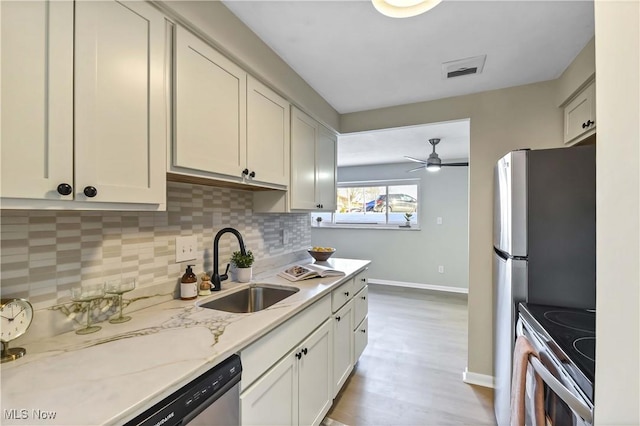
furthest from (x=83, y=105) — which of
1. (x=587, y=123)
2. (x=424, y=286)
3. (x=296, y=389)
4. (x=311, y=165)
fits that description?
(x=424, y=286)

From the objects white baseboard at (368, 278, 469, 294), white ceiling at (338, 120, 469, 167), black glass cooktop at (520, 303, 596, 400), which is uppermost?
white ceiling at (338, 120, 469, 167)

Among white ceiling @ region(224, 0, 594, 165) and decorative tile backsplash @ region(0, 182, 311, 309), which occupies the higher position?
white ceiling @ region(224, 0, 594, 165)

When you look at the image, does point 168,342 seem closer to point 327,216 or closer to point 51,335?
point 51,335

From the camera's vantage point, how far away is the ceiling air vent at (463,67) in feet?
6.04

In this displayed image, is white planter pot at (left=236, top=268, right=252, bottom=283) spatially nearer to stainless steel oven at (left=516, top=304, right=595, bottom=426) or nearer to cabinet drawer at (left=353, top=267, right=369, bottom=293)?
cabinet drawer at (left=353, top=267, right=369, bottom=293)

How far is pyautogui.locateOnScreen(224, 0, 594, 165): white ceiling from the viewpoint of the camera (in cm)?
139

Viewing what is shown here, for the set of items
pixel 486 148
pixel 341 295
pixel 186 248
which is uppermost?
A: pixel 486 148

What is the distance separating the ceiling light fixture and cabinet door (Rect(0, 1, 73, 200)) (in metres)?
1.06

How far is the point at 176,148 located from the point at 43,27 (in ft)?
1.57

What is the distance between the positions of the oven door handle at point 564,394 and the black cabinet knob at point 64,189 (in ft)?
5.05

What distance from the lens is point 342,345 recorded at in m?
2.03

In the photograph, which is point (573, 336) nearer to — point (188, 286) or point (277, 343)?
point (277, 343)

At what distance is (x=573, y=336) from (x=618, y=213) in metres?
0.95

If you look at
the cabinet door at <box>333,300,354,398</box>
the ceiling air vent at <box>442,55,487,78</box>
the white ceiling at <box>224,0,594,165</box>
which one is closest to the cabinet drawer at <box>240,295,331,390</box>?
the cabinet door at <box>333,300,354,398</box>
